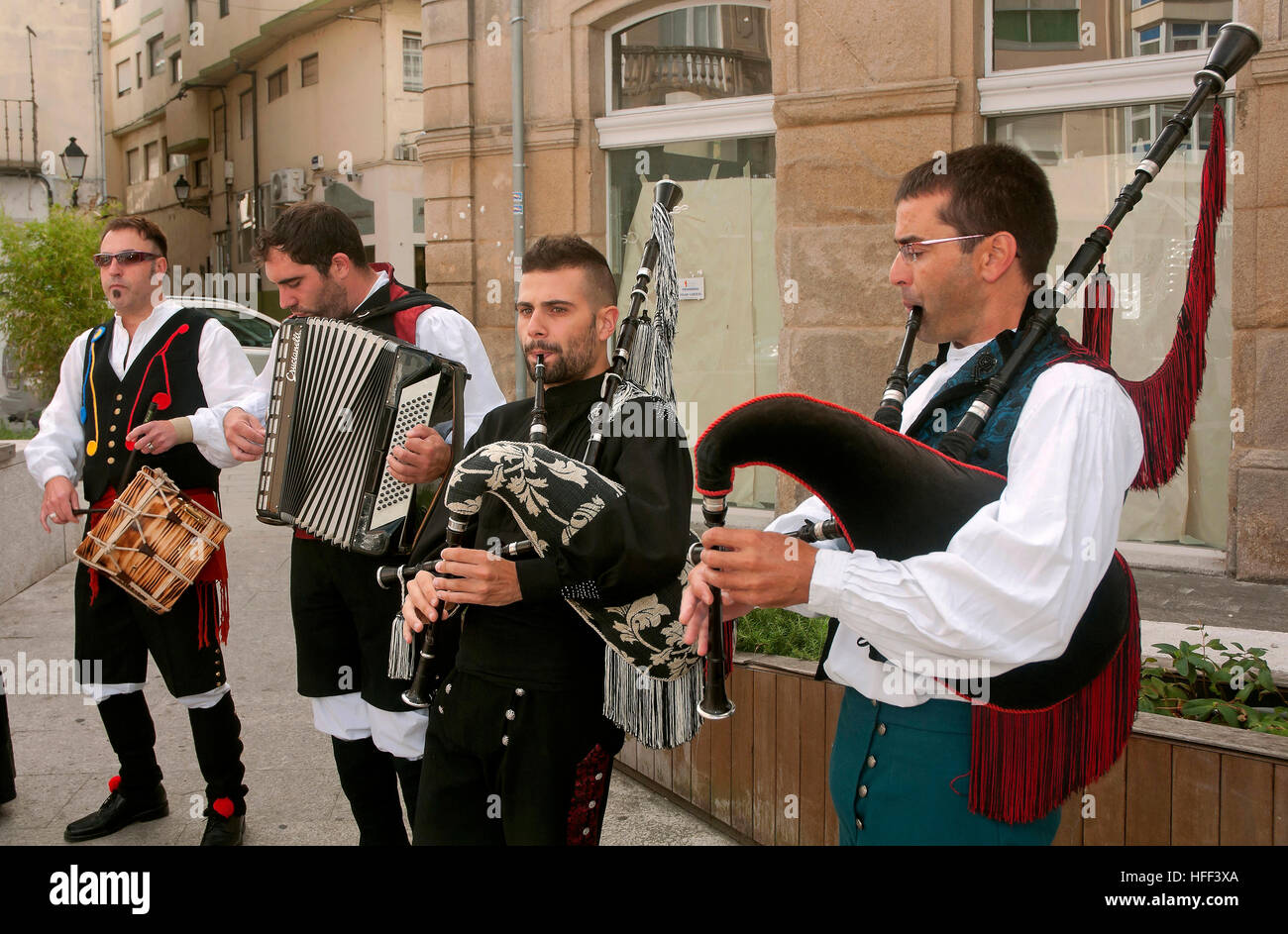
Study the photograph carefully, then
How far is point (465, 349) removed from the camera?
3527 mm

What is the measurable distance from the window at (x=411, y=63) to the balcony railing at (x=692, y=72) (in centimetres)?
1440

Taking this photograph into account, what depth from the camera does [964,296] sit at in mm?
1944

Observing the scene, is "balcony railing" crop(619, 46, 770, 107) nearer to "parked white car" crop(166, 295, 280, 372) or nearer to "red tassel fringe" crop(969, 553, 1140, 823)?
"parked white car" crop(166, 295, 280, 372)

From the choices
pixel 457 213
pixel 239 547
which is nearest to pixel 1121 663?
pixel 239 547

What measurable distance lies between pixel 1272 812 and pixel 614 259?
24.8 feet

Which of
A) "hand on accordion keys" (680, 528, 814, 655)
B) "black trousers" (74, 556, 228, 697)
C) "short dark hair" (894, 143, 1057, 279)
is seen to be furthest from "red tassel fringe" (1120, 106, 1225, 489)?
"black trousers" (74, 556, 228, 697)

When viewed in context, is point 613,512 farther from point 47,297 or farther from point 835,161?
point 47,297

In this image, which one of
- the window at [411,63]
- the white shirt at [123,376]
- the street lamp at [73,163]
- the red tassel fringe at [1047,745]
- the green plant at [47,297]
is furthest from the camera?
the window at [411,63]

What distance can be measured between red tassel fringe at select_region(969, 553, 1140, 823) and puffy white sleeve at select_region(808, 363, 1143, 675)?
215 mm

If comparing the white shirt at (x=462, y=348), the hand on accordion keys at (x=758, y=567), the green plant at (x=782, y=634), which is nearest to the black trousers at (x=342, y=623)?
the white shirt at (x=462, y=348)

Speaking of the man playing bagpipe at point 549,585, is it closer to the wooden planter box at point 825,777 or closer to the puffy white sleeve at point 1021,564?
the puffy white sleeve at point 1021,564

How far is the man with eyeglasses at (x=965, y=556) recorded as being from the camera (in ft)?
5.28

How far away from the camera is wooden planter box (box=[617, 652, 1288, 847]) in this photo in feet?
8.57

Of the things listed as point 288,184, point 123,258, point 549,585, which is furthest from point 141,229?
Answer: point 288,184
